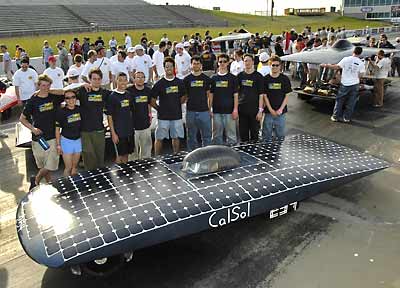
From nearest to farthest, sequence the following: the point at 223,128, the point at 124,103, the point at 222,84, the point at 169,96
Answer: the point at 124,103 < the point at 169,96 < the point at 222,84 < the point at 223,128

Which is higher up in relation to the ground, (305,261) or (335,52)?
(335,52)

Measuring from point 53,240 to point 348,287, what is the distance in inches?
119

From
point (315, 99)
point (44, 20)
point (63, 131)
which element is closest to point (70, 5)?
point (44, 20)

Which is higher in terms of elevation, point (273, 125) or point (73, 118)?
point (73, 118)

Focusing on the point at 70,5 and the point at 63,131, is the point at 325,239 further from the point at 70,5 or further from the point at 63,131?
the point at 70,5

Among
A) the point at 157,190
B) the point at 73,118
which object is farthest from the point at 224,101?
the point at 157,190

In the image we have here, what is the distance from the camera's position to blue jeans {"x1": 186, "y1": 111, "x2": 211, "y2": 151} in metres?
6.86

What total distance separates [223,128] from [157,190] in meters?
2.81

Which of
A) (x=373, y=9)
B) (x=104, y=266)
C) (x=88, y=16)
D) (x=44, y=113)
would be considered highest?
(x=373, y=9)

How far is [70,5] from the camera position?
5659cm

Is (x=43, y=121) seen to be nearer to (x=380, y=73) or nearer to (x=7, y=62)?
(x=380, y=73)

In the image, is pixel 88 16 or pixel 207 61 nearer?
pixel 207 61

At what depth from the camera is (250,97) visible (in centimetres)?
695

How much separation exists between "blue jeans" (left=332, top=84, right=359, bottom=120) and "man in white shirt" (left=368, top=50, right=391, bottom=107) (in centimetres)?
176
